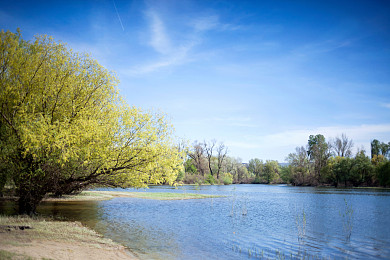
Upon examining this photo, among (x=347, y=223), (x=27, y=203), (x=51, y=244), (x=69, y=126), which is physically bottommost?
(x=347, y=223)

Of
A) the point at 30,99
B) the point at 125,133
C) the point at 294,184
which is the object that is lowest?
the point at 294,184

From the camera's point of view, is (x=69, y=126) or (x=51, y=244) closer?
(x=51, y=244)

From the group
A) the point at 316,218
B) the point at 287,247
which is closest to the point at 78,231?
the point at 287,247

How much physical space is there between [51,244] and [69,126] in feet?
26.0

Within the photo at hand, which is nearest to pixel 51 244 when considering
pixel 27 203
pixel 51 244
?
pixel 51 244

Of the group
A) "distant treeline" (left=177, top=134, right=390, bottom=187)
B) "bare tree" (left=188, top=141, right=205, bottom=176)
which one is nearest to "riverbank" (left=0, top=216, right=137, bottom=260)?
"distant treeline" (left=177, top=134, right=390, bottom=187)

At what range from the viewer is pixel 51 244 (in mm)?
11688

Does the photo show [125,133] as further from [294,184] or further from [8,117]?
[294,184]

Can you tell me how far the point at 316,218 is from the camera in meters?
25.0

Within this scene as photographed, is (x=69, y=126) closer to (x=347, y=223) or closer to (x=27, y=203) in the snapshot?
(x=27, y=203)

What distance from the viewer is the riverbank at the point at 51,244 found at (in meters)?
9.88

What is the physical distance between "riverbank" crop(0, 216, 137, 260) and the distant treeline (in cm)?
6053

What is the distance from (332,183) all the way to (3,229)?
98.5m

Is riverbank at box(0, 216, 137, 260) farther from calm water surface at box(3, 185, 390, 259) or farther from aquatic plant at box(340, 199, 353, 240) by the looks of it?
aquatic plant at box(340, 199, 353, 240)
